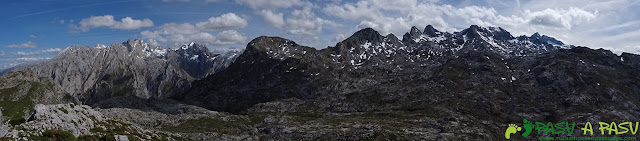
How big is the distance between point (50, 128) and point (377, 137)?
139m

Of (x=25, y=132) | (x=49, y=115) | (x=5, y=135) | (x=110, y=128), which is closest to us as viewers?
(x=5, y=135)

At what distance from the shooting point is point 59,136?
78.9 m

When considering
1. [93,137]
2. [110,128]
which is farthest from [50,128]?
[110,128]

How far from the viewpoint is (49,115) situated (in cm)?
8531

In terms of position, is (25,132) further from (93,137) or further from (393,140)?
(393,140)

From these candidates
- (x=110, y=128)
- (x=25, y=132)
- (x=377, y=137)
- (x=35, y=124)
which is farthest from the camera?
(x=377, y=137)

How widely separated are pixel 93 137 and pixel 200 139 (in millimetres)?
116103

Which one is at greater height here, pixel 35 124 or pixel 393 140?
pixel 35 124

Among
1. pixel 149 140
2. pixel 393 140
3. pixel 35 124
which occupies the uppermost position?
pixel 35 124

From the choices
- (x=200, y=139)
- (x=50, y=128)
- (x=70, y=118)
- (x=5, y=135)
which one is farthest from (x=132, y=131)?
(x=200, y=139)

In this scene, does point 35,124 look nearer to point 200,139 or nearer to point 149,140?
point 149,140

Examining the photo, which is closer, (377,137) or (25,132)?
(25,132)

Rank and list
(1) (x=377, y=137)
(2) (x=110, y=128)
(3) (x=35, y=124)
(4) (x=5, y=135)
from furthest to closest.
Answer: (1) (x=377, y=137)
(2) (x=110, y=128)
(3) (x=35, y=124)
(4) (x=5, y=135)

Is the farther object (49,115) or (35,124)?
(49,115)
